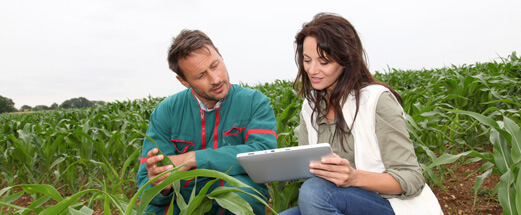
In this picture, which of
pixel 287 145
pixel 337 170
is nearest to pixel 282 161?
pixel 337 170

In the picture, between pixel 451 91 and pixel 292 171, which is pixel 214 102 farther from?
pixel 451 91

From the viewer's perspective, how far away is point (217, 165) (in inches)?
67.0

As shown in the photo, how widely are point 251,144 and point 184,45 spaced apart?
582mm

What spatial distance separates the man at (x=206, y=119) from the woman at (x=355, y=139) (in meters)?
0.41

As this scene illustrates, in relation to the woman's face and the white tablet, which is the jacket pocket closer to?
the white tablet

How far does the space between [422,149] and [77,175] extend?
310 centimetres

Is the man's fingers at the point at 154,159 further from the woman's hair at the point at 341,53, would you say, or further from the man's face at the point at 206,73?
the woman's hair at the point at 341,53

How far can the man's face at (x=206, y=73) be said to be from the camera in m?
1.75

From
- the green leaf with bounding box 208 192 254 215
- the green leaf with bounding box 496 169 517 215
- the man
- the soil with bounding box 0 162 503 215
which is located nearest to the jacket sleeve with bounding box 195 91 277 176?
the man

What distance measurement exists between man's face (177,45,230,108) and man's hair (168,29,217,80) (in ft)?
0.07

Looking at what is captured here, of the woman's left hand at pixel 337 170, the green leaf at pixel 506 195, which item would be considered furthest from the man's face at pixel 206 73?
the green leaf at pixel 506 195

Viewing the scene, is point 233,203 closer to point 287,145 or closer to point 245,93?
point 245,93

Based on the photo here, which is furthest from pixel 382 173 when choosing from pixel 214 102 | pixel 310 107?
pixel 214 102

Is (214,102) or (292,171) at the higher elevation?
(214,102)
